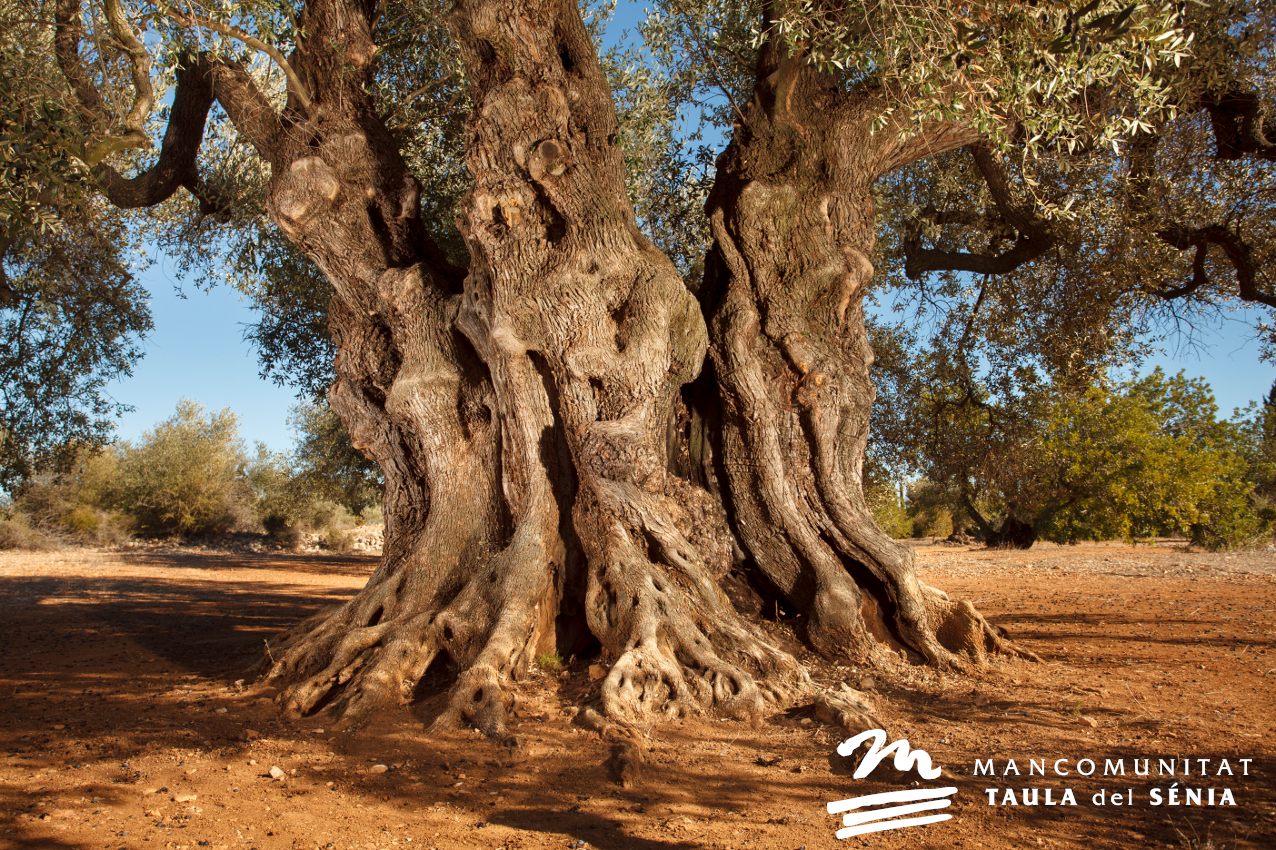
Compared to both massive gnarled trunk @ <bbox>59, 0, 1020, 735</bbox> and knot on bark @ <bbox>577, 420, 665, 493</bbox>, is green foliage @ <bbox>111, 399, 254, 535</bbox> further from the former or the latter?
knot on bark @ <bbox>577, 420, 665, 493</bbox>

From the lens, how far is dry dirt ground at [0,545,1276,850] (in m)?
3.07

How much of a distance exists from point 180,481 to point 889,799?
23654 mm

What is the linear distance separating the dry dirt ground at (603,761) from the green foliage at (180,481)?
17.3 metres

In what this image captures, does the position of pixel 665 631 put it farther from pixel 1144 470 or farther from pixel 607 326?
pixel 1144 470

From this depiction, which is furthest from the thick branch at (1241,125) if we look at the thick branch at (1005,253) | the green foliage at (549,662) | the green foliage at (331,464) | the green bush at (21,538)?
the green bush at (21,538)

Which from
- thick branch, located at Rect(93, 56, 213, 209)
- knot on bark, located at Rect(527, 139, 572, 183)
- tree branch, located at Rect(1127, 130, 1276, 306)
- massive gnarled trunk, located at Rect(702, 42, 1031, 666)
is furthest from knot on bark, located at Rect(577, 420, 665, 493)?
tree branch, located at Rect(1127, 130, 1276, 306)

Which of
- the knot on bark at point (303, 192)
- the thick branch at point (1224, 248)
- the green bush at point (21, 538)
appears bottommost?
the green bush at point (21, 538)

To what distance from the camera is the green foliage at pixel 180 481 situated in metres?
22.3

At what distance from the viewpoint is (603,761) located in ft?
12.5

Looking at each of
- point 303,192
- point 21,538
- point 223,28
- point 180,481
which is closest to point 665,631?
point 303,192

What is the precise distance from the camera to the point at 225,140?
36.9 ft

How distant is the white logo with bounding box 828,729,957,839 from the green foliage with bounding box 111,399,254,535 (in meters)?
23.3

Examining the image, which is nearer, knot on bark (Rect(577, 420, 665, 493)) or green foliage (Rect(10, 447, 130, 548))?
knot on bark (Rect(577, 420, 665, 493))

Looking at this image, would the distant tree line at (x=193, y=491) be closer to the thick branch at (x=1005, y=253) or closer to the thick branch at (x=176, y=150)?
the thick branch at (x=176, y=150)
